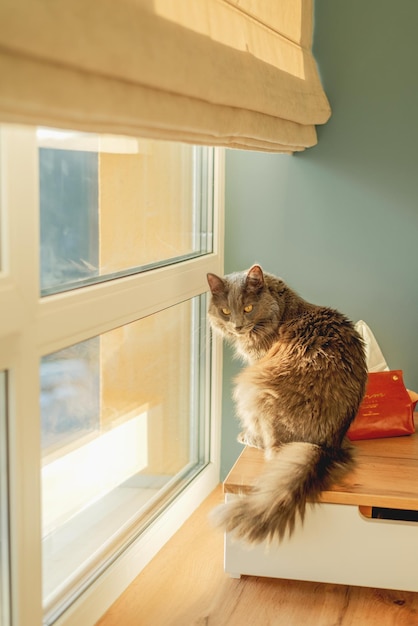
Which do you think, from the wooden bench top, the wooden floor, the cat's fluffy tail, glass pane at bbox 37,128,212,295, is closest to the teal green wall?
glass pane at bbox 37,128,212,295

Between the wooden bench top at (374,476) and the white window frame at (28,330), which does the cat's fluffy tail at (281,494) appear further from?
the white window frame at (28,330)

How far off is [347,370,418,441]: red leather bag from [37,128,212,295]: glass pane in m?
0.72

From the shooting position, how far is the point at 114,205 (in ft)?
6.36

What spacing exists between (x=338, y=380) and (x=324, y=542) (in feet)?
1.41

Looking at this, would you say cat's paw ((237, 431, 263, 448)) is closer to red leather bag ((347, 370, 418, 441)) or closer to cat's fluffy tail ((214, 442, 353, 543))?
cat's fluffy tail ((214, 442, 353, 543))

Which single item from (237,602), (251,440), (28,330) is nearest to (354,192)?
(251,440)

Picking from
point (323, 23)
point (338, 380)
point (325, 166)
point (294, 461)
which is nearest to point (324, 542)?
point (294, 461)

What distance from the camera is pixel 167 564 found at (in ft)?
7.25

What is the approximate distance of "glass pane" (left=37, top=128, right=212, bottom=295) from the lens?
1.60 meters

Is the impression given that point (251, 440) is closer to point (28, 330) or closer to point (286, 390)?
point (286, 390)

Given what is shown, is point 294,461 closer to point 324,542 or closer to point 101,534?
point 324,542

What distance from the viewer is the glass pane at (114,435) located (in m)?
1.73

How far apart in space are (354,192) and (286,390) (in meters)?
0.85

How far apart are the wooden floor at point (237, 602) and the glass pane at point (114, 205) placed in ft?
2.77
